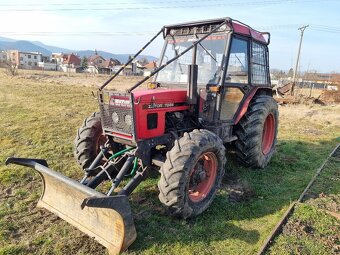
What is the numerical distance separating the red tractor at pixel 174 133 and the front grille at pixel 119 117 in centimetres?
1

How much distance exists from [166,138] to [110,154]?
3.13ft

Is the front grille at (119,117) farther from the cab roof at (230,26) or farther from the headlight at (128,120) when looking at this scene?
the cab roof at (230,26)

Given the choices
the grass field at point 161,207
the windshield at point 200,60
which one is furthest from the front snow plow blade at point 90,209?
the windshield at point 200,60

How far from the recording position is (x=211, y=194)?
4500mm

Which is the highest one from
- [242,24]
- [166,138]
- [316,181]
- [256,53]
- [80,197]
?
[242,24]

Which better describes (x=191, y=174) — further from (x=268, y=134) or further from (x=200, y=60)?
(x=268, y=134)

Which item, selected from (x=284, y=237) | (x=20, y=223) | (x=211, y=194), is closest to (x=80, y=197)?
(x=20, y=223)

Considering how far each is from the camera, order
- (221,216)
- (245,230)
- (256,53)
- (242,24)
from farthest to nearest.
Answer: (256,53) < (242,24) < (221,216) < (245,230)

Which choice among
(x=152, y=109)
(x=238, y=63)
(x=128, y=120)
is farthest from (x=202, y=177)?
(x=238, y=63)

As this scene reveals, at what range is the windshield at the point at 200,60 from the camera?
5109 mm

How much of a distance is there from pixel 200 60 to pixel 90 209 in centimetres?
298

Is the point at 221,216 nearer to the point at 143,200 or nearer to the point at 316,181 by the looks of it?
the point at 143,200

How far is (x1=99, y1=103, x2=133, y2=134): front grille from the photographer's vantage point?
14.3 feet

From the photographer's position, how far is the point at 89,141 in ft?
16.3
